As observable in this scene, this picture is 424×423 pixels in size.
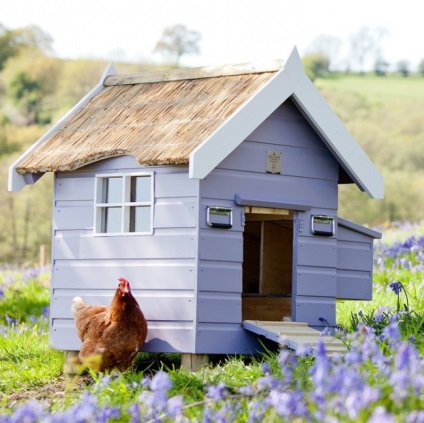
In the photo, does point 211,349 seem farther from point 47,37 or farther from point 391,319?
point 47,37

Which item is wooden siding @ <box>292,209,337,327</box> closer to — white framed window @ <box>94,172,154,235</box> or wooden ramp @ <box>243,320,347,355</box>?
wooden ramp @ <box>243,320,347,355</box>

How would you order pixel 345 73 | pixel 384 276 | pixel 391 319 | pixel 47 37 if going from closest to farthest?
pixel 391 319 → pixel 384 276 → pixel 345 73 → pixel 47 37

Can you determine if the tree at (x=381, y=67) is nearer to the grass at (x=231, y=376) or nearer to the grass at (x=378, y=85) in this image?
the grass at (x=378, y=85)

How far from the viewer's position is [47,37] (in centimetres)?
10069

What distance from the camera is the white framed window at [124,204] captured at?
10547 mm

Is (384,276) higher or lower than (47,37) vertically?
lower

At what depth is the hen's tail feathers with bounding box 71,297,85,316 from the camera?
10.5m

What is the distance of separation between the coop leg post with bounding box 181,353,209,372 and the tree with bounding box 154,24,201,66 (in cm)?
9287

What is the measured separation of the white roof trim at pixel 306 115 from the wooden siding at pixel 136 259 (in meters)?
0.46

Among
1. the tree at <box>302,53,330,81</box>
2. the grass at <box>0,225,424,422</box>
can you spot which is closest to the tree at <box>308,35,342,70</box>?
the tree at <box>302,53,330,81</box>

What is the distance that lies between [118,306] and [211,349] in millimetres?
960

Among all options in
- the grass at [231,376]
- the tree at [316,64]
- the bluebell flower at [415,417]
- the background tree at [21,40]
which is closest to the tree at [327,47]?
the tree at [316,64]

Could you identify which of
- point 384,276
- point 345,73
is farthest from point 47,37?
point 384,276

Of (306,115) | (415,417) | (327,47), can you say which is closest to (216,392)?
(415,417)
